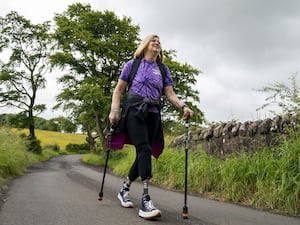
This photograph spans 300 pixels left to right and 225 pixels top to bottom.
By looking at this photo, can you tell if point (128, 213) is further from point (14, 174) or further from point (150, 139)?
point (14, 174)

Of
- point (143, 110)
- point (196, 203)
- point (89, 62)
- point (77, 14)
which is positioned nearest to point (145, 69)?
point (143, 110)

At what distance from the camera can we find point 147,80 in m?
4.02

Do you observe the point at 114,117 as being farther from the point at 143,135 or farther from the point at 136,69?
the point at 136,69

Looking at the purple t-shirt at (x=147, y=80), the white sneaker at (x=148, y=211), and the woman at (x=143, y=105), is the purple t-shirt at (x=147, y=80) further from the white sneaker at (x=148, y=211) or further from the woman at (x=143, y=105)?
the white sneaker at (x=148, y=211)

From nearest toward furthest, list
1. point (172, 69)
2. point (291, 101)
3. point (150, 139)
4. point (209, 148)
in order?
point (150, 139), point (291, 101), point (209, 148), point (172, 69)

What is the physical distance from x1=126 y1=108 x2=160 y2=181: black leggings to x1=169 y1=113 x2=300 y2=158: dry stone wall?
7.73 feet

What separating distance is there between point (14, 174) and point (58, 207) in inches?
217

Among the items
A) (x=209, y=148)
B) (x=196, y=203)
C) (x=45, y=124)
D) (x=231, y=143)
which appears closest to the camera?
(x=196, y=203)

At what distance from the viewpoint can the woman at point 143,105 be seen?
149 inches

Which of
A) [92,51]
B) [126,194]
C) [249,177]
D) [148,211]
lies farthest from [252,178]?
[92,51]

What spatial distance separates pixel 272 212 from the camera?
4156 mm

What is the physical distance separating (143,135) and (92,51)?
19.5 metres

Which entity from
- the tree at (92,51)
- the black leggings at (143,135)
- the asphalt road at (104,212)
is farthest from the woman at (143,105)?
the tree at (92,51)

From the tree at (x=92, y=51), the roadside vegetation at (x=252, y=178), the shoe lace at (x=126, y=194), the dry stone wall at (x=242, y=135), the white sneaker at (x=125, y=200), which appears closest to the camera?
the white sneaker at (x=125, y=200)
